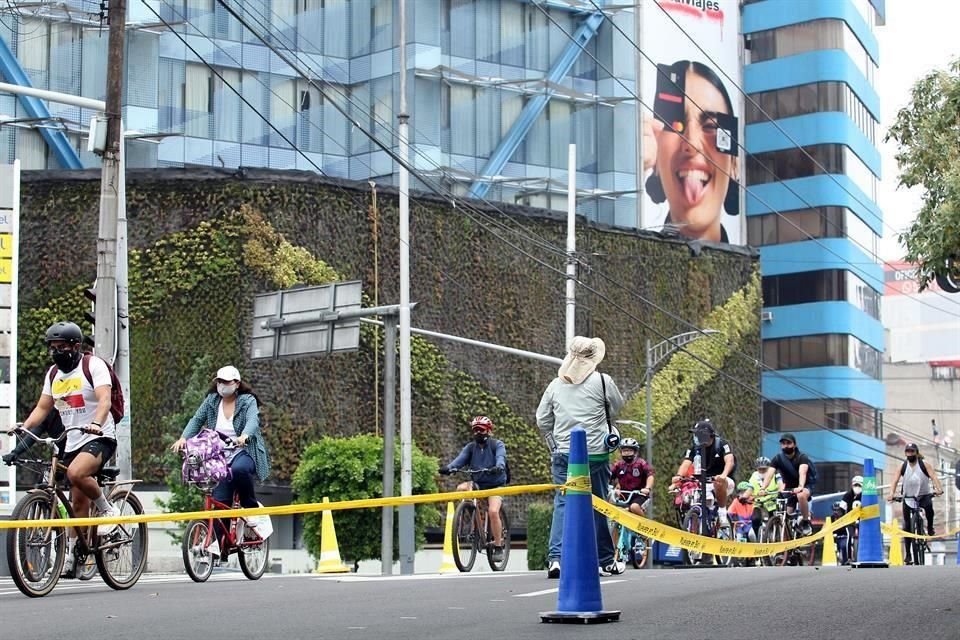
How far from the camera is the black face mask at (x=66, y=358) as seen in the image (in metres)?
12.4

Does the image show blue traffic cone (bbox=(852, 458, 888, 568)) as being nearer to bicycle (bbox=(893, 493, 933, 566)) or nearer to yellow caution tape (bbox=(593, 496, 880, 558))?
yellow caution tape (bbox=(593, 496, 880, 558))

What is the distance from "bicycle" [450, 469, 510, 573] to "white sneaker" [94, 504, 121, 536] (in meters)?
5.66

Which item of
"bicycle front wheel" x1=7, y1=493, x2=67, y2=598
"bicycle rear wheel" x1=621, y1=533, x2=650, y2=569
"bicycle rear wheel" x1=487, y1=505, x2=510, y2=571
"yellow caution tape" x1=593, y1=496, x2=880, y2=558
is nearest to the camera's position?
"bicycle front wheel" x1=7, y1=493, x2=67, y2=598

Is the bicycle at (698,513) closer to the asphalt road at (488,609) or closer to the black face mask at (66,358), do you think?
the asphalt road at (488,609)

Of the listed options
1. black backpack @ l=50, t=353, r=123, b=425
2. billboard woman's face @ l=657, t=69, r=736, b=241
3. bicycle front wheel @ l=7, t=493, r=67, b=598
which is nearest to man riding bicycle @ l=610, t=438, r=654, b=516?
Answer: black backpack @ l=50, t=353, r=123, b=425

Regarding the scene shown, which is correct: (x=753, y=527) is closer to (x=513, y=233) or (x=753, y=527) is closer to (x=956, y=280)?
(x=956, y=280)

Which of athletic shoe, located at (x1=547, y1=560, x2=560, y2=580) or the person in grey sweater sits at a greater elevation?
the person in grey sweater

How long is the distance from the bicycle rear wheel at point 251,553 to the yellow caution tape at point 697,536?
351 centimetres

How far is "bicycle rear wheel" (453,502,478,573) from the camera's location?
18.1m

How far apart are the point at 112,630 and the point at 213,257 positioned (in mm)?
38273

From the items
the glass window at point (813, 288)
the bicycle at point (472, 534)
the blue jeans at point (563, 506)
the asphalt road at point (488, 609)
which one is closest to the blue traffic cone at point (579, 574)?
the asphalt road at point (488, 609)

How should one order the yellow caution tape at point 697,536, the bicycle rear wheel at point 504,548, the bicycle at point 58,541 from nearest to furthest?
the bicycle at point 58,541
the yellow caution tape at point 697,536
the bicycle rear wheel at point 504,548

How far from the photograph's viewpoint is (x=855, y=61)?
79625 mm

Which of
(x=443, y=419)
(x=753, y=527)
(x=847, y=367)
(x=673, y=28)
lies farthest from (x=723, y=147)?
(x=753, y=527)
